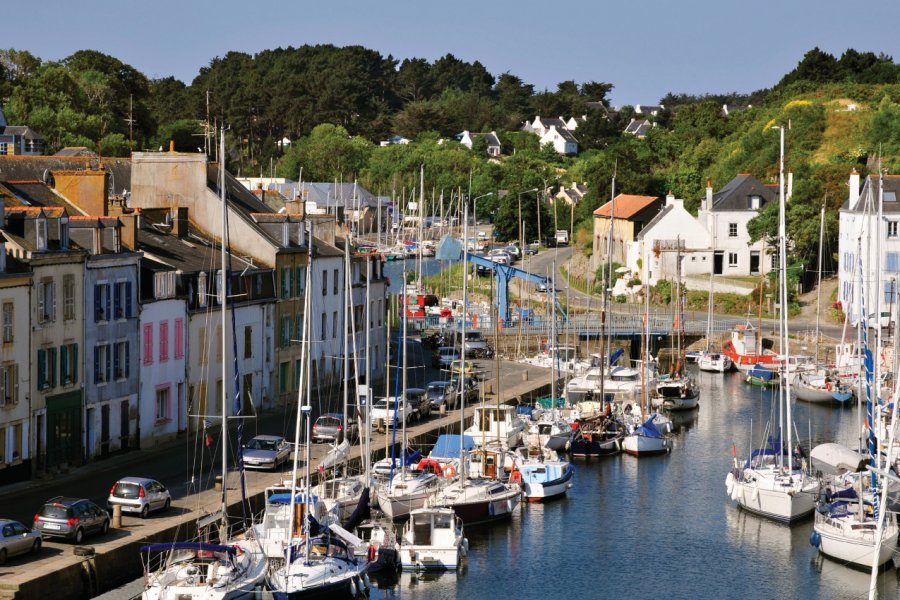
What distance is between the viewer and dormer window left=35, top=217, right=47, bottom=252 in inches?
1759

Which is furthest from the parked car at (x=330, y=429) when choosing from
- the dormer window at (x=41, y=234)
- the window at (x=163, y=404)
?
the dormer window at (x=41, y=234)

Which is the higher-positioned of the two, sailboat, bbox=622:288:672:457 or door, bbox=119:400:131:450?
door, bbox=119:400:131:450

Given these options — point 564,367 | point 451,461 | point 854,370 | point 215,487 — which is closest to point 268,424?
point 451,461

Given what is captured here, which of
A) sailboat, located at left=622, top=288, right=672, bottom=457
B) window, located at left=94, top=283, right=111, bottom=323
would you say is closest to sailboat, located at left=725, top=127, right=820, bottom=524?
sailboat, located at left=622, top=288, right=672, bottom=457

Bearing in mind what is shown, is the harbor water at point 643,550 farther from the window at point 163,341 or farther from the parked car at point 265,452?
the window at point 163,341

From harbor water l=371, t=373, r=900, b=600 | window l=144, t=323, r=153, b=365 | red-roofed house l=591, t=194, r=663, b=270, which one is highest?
red-roofed house l=591, t=194, r=663, b=270

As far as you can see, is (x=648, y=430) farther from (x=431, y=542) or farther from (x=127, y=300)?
(x=127, y=300)

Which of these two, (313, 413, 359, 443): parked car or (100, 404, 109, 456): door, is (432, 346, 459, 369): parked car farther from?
(100, 404, 109, 456): door

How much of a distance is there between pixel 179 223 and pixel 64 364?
43.9 ft

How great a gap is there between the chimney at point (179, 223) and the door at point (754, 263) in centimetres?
6031

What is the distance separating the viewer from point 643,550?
4675 centimetres

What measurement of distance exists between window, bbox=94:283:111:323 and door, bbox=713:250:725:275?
68.9 m

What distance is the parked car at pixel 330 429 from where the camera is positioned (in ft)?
172

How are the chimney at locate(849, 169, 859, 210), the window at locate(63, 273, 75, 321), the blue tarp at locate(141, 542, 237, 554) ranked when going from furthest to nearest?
the chimney at locate(849, 169, 859, 210) < the window at locate(63, 273, 75, 321) < the blue tarp at locate(141, 542, 237, 554)
